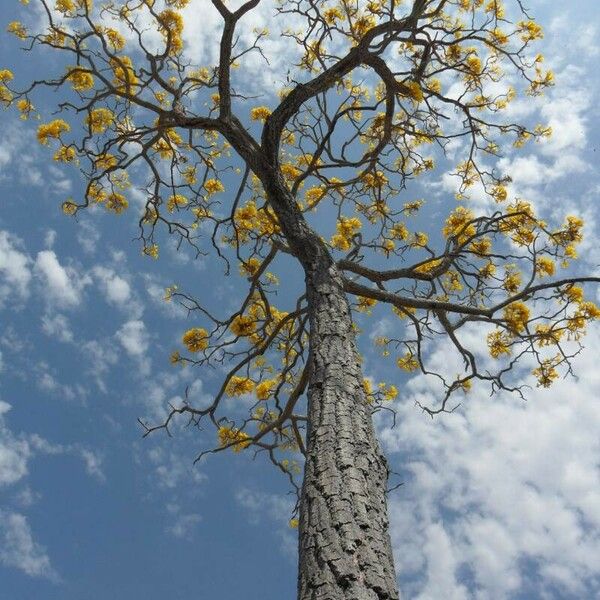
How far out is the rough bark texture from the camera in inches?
69.8

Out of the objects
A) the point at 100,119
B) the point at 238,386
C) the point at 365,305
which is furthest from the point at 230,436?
the point at 100,119

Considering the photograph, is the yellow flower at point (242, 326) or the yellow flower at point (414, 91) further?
the yellow flower at point (242, 326)

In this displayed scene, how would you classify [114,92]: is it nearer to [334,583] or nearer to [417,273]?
[417,273]

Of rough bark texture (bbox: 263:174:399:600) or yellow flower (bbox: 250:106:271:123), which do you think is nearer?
rough bark texture (bbox: 263:174:399:600)

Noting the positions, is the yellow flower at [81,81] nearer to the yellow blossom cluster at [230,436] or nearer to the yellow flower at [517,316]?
the yellow blossom cluster at [230,436]

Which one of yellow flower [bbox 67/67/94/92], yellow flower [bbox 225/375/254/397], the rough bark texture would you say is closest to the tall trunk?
the rough bark texture

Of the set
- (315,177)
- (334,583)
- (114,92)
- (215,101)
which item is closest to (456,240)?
(315,177)

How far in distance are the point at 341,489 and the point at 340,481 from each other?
46mm

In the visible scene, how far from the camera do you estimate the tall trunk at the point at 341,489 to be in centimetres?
177

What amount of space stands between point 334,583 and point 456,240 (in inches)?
183

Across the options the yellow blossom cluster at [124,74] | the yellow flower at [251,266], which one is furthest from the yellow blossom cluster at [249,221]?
the yellow blossom cluster at [124,74]

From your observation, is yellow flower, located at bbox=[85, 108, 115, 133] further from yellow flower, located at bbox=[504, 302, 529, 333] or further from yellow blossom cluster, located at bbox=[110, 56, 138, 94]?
yellow flower, located at bbox=[504, 302, 529, 333]

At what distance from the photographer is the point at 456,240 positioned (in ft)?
19.2

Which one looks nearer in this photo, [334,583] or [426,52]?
[334,583]
